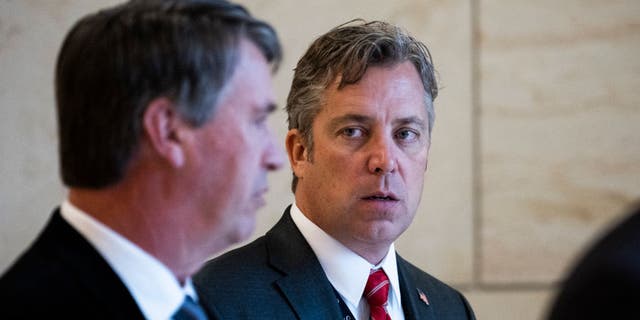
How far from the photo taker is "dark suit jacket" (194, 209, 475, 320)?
Result: 294 centimetres

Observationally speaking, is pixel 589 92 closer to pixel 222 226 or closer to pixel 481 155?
pixel 481 155

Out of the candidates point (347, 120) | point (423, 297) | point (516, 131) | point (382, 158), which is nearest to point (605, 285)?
point (382, 158)

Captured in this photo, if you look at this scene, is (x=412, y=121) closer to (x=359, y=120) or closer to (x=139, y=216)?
(x=359, y=120)

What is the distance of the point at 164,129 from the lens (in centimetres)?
196

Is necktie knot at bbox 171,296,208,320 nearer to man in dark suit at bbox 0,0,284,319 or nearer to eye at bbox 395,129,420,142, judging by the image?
man in dark suit at bbox 0,0,284,319

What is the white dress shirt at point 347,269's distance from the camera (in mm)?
3059

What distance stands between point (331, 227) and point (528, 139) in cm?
222

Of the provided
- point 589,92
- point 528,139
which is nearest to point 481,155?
point 528,139

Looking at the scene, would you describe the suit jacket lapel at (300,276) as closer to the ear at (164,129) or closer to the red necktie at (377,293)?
the red necktie at (377,293)

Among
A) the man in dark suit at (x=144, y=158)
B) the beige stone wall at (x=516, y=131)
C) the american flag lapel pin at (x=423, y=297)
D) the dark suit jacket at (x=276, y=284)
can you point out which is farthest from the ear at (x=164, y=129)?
the beige stone wall at (x=516, y=131)

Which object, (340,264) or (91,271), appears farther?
(340,264)

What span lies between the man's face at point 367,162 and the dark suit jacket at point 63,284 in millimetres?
1230

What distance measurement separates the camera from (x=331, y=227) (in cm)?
309

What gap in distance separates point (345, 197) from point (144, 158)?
1.15m
